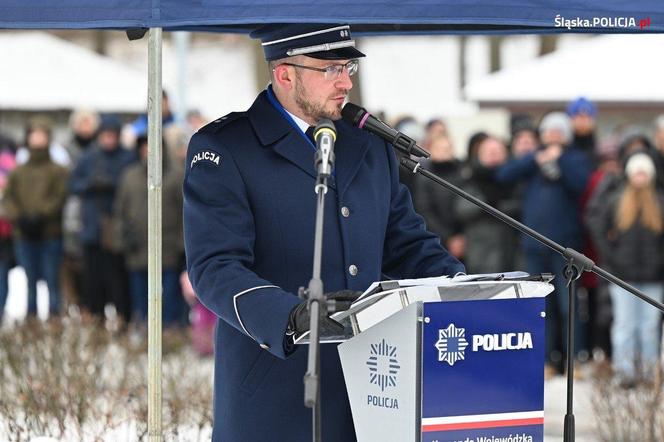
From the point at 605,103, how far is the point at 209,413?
10.9 metres

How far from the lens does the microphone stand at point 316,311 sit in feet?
12.6

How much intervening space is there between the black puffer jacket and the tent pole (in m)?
5.60

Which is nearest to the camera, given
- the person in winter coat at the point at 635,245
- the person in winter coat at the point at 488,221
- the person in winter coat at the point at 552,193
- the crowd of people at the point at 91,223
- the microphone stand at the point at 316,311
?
the microphone stand at the point at 316,311

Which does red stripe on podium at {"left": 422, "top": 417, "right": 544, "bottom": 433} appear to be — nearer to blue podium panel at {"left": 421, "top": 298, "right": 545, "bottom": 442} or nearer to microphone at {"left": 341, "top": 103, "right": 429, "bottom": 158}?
blue podium panel at {"left": 421, "top": 298, "right": 545, "bottom": 442}

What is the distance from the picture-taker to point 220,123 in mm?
4852

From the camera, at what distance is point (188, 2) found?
4750 mm

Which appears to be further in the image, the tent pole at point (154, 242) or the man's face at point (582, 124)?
the man's face at point (582, 124)

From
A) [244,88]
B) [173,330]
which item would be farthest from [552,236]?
[244,88]

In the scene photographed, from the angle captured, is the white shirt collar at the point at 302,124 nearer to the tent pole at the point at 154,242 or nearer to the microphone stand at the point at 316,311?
the tent pole at the point at 154,242

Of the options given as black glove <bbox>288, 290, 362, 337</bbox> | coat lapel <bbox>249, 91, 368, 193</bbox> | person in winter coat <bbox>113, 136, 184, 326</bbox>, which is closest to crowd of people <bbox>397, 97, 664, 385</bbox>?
person in winter coat <bbox>113, 136, 184, 326</bbox>

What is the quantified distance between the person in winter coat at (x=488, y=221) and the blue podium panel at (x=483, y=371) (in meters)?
6.60

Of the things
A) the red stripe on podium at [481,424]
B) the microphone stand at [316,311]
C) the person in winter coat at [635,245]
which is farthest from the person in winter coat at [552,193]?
the microphone stand at [316,311]

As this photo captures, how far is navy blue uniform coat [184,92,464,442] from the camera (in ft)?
15.1

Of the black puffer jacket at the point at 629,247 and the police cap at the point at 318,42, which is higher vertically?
the police cap at the point at 318,42
